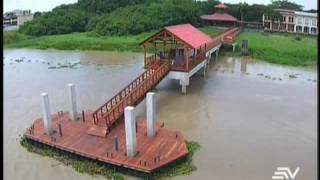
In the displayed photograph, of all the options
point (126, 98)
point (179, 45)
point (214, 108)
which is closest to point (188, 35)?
point (179, 45)

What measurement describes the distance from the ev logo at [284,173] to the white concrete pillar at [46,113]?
8036mm

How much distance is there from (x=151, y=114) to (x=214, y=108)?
6218mm

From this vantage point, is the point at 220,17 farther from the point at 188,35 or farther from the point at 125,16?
the point at 188,35

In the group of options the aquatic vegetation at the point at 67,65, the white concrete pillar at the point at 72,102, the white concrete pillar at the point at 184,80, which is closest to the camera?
the white concrete pillar at the point at 72,102

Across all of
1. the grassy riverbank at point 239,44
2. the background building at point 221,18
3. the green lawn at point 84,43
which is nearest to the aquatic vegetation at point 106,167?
the grassy riverbank at point 239,44

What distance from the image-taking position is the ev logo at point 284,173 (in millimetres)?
12836

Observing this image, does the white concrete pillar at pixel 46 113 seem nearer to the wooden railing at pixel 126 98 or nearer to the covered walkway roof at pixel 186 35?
the wooden railing at pixel 126 98

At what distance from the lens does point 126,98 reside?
16.1 m

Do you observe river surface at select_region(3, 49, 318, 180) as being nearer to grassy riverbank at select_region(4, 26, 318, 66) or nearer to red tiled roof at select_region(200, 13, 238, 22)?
grassy riverbank at select_region(4, 26, 318, 66)

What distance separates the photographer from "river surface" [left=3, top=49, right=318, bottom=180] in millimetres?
13562

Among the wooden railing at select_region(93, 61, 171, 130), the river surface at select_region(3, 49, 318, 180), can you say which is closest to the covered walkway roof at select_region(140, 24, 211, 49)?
the wooden railing at select_region(93, 61, 171, 130)

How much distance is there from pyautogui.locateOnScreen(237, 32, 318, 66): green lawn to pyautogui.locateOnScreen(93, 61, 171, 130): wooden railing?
554 inches

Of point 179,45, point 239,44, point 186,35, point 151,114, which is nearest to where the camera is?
point 151,114

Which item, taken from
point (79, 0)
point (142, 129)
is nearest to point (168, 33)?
point (142, 129)
